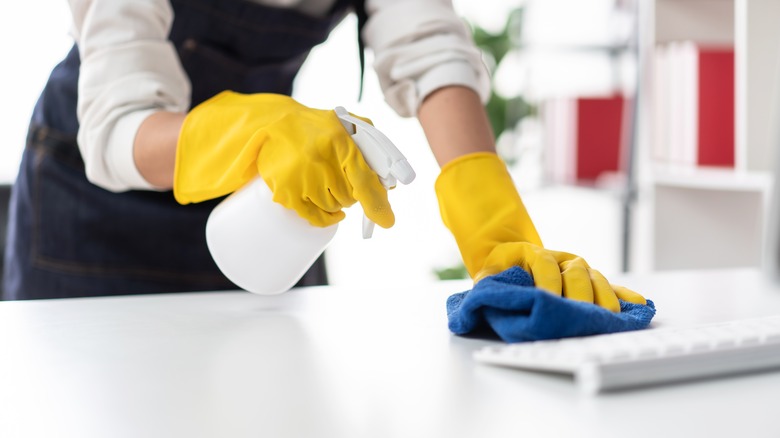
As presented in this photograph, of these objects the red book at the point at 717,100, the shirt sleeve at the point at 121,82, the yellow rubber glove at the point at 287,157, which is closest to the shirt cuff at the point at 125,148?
the shirt sleeve at the point at 121,82

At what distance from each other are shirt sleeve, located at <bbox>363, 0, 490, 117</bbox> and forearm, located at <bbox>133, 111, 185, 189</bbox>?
347mm

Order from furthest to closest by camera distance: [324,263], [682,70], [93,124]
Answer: [682,70]
[324,263]
[93,124]

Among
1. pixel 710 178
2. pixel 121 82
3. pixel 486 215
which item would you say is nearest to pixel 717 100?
pixel 710 178

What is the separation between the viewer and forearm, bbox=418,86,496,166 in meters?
1.01

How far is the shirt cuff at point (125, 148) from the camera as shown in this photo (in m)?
0.94

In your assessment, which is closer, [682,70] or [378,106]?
[682,70]

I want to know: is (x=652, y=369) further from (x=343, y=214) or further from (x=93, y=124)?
(x=93, y=124)

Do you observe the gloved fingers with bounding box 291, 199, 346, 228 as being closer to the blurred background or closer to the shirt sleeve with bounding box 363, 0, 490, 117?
the shirt sleeve with bounding box 363, 0, 490, 117

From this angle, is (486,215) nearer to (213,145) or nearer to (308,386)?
(213,145)

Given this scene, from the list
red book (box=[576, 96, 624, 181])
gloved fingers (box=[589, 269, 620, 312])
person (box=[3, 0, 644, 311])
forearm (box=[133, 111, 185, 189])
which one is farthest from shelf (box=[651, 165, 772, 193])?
forearm (box=[133, 111, 185, 189])

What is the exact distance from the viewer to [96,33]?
3.32ft

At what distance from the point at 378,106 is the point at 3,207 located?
2.08 metres

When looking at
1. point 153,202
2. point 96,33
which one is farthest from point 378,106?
point 96,33

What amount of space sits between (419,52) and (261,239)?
1.52 feet
